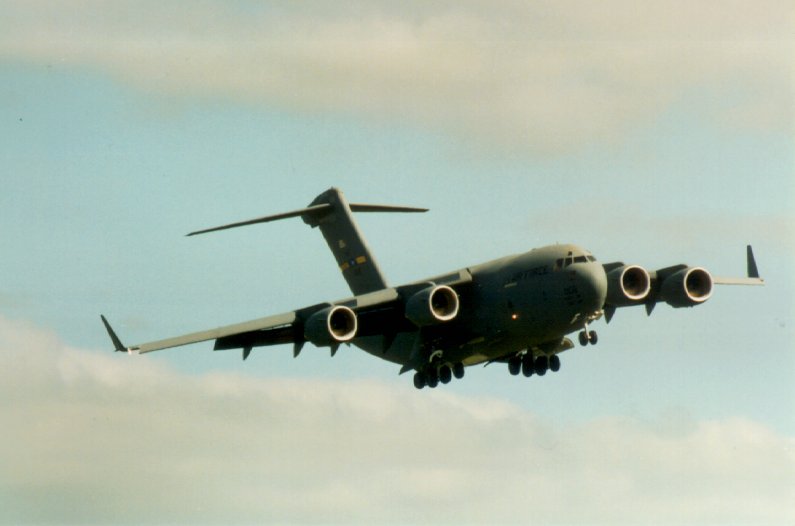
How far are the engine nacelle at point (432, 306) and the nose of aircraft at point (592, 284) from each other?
2712 mm

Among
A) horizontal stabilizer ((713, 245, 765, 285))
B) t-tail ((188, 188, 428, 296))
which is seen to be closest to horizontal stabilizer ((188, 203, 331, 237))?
t-tail ((188, 188, 428, 296))

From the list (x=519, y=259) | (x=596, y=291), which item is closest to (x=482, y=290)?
(x=519, y=259)

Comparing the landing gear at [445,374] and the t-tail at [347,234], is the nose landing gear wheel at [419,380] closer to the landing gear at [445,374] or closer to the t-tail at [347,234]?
the landing gear at [445,374]

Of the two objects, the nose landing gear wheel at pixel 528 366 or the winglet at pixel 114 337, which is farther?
the nose landing gear wheel at pixel 528 366

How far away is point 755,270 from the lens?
107 ft

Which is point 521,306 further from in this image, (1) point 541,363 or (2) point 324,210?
(2) point 324,210

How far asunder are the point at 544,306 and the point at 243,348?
21.1 feet

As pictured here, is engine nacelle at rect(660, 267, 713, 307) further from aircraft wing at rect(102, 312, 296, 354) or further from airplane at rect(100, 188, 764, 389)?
aircraft wing at rect(102, 312, 296, 354)

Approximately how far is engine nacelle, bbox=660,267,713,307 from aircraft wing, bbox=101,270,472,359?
4313mm

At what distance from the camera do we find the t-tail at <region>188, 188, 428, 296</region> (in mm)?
33312

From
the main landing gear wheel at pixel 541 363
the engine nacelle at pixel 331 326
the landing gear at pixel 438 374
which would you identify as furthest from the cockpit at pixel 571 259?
the engine nacelle at pixel 331 326

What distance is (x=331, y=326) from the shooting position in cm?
2806

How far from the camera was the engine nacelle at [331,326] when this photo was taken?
2777 cm

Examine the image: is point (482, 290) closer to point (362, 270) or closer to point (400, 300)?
point (400, 300)
